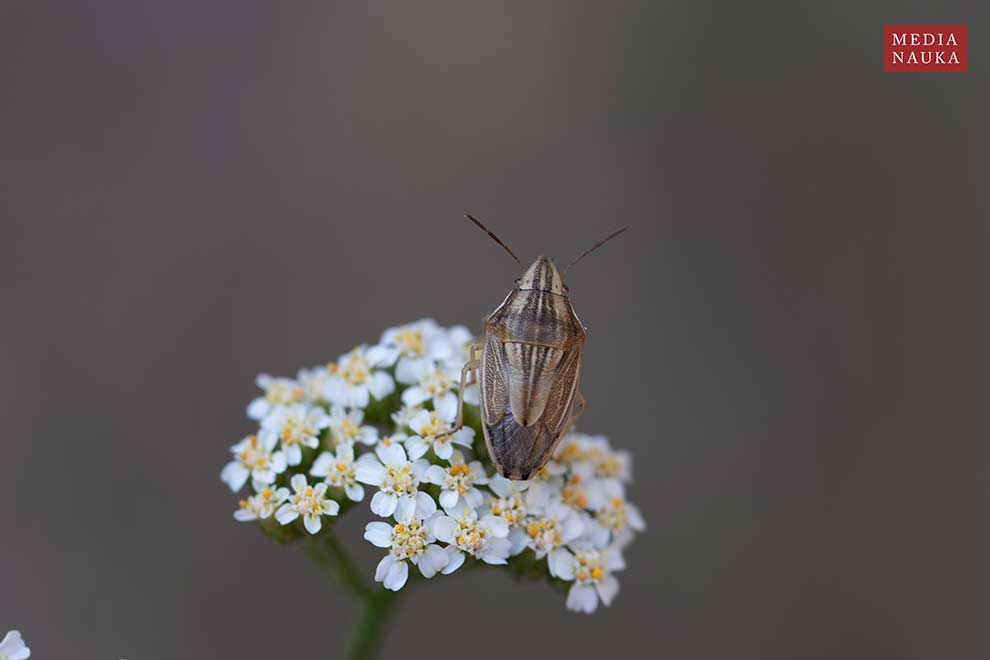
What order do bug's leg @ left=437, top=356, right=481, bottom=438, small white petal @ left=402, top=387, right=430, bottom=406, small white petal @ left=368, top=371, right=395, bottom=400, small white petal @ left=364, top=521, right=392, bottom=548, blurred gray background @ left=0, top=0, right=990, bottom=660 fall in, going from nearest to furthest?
1. small white petal @ left=364, top=521, right=392, bottom=548
2. bug's leg @ left=437, top=356, right=481, bottom=438
3. small white petal @ left=402, top=387, right=430, bottom=406
4. small white petal @ left=368, top=371, right=395, bottom=400
5. blurred gray background @ left=0, top=0, right=990, bottom=660

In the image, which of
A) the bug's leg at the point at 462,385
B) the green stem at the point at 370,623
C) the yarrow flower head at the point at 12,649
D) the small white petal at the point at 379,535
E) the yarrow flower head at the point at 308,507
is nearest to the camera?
the yarrow flower head at the point at 12,649

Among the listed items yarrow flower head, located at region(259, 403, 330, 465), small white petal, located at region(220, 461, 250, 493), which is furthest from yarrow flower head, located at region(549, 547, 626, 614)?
small white petal, located at region(220, 461, 250, 493)

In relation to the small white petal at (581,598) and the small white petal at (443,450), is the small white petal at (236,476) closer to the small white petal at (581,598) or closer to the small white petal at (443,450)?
the small white petal at (443,450)

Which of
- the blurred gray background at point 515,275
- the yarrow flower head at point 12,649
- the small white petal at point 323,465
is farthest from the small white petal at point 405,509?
the blurred gray background at point 515,275

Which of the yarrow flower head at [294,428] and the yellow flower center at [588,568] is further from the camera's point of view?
the yarrow flower head at [294,428]

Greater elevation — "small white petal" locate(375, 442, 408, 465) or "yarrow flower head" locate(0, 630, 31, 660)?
"small white petal" locate(375, 442, 408, 465)

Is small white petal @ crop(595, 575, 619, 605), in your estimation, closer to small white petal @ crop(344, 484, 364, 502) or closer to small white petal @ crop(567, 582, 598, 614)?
small white petal @ crop(567, 582, 598, 614)
